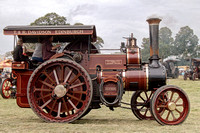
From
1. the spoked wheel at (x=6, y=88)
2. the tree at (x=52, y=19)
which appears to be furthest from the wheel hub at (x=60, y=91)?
the tree at (x=52, y=19)

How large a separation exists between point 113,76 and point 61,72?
108cm

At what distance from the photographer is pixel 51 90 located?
6180 millimetres

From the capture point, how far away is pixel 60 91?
6.07 m

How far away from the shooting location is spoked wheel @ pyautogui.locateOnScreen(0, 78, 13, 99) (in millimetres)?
12930

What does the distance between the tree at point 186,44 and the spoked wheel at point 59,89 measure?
6835 cm

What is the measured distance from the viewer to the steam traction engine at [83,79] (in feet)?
19.8

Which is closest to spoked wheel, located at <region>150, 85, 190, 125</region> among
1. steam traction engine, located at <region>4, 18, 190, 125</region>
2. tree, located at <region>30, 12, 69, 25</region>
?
steam traction engine, located at <region>4, 18, 190, 125</region>

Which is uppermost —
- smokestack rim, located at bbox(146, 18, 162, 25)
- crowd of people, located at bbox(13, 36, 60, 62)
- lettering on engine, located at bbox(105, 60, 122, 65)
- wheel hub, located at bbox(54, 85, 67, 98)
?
smokestack rim, located at bbox(146, 18, 162, 25)

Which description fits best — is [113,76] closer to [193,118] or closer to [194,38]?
[193,118]

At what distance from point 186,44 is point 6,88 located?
65921mm

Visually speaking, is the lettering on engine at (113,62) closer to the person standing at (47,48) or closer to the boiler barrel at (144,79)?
the boiler barrel at (144,79)

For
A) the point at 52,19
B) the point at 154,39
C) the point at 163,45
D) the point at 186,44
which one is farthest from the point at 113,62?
the point at 186,44

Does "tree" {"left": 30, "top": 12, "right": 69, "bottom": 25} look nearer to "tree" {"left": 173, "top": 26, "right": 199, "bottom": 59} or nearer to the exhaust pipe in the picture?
the exhaust pipe

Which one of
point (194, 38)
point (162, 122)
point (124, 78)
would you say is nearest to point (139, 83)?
point (124, 78)
